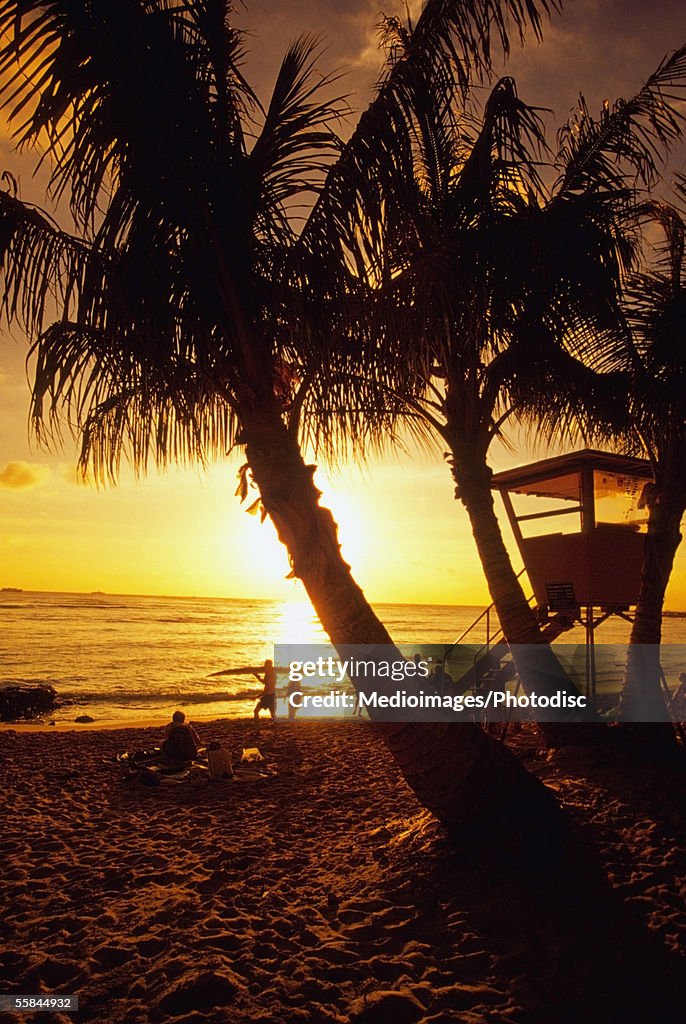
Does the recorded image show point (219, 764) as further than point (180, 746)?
No

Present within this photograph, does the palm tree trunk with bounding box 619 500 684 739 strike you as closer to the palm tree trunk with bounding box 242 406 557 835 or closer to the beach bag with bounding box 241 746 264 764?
the palm tree trunk with bounding box 242 406 557 835

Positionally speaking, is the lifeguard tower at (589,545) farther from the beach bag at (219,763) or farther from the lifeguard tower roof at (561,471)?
the beach bag at (219,763)

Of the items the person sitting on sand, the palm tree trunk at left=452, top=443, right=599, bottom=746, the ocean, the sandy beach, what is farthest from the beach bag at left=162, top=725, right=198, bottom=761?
the ocean

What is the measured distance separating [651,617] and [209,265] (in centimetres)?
699

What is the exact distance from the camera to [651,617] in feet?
27.2

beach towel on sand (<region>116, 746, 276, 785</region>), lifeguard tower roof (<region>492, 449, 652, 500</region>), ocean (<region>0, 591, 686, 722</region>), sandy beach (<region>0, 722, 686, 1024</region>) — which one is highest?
lifeguard tower roof (<region>492, 449, 652, 500</region>)

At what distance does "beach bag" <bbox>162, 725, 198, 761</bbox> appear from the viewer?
31.4 feet

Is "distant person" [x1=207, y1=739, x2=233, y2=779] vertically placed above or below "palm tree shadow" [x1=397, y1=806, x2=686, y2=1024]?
below

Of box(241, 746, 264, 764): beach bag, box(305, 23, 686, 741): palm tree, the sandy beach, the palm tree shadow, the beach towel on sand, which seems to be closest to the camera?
the palm tree shadow

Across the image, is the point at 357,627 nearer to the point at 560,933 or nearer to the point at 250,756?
the point at 560,933

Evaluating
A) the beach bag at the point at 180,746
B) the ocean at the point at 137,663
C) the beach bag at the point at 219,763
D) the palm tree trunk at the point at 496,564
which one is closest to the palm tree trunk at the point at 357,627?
the palm tree trunk at the point at 496,564

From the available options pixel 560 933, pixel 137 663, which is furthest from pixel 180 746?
pixel 137 663

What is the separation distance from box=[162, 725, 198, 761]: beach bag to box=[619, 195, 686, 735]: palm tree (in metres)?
6.23

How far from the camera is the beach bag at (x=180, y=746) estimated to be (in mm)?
9586
